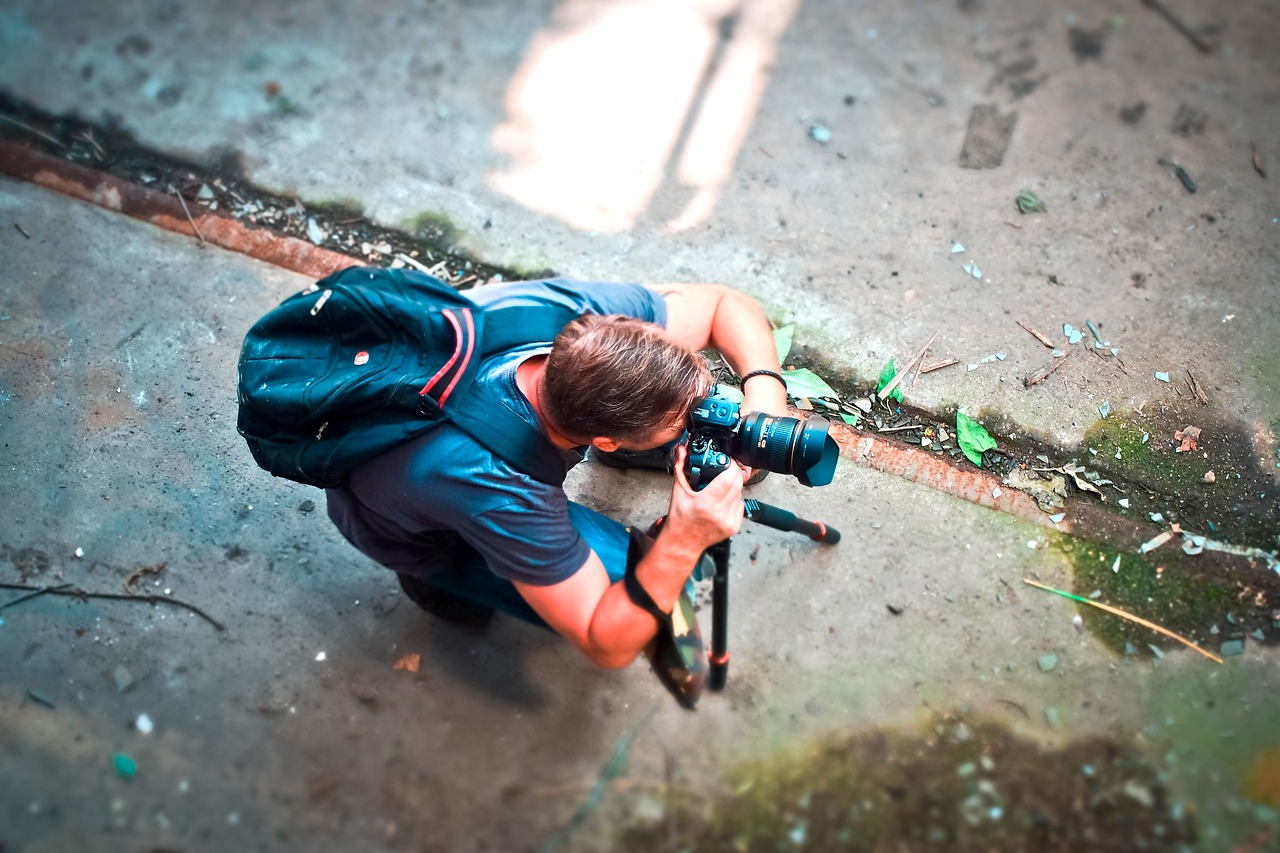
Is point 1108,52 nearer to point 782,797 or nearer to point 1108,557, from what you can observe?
point 1108,557

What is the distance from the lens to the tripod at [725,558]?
2.16m

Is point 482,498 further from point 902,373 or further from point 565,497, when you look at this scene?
point 902,373

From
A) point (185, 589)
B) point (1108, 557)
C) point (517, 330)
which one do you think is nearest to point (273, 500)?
point (185, 589)

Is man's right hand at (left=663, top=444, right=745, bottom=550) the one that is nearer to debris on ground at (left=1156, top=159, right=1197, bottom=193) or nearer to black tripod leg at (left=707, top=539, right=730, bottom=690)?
black tripod leg at (left=707, top=539, right=730, bottom=690)

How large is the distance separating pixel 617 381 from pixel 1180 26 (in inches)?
131

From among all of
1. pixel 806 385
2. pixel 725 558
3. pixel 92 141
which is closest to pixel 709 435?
pixel 725 558

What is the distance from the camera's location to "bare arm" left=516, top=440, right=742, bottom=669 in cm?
192

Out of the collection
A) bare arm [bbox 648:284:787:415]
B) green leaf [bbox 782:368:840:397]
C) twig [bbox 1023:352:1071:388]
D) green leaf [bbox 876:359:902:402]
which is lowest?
green leaf [bbox 782:368:840:397]

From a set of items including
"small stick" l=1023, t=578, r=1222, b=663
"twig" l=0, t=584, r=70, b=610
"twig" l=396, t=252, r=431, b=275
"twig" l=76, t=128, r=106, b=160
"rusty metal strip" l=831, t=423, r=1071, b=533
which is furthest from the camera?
"twig" l=76, t=128, r=106, b=160

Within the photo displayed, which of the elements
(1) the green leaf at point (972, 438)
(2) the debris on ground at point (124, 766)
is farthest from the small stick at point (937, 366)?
(2) the debris on ground at point (124, 766)

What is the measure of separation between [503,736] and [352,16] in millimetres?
3108

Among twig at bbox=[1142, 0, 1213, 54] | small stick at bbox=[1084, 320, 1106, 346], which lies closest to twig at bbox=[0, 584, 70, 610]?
small stick at bbox=[1084, 320, 1106, 346]

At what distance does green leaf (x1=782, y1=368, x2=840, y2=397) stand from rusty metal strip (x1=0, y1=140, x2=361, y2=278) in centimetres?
162

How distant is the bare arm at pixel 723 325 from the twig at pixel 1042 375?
106 centimetres
